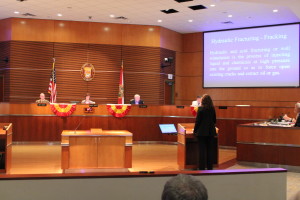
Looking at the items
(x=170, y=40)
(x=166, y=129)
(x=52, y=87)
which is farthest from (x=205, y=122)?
(x=170, y=40)

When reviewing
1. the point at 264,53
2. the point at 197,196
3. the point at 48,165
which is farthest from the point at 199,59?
the point at 197,196

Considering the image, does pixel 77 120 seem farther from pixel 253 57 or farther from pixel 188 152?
pixel 253 57

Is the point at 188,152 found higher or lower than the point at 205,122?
lower

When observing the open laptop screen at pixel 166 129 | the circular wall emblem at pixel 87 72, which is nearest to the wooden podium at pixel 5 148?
the open laptop screen at pixel 166 129

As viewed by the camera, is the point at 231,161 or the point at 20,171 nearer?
the point at 20,171

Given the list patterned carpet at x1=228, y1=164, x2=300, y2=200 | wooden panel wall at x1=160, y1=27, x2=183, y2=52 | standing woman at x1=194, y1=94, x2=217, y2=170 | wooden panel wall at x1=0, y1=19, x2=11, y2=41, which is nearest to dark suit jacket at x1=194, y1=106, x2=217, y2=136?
standing woman at x1=194, y1=94, x2=217, y2=170

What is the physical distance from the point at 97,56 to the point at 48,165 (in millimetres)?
6130

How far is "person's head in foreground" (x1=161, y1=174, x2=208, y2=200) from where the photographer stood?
115 centimetres

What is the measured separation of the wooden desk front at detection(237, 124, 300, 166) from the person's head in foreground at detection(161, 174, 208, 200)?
20.5 ft

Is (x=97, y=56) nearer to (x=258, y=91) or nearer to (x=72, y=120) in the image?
(x=72, y=120)

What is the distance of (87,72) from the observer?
1238 cm

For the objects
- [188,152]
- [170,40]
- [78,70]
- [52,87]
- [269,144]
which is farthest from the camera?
[170,40]

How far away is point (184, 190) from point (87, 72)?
1153cm

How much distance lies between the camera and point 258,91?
41.7 feet
